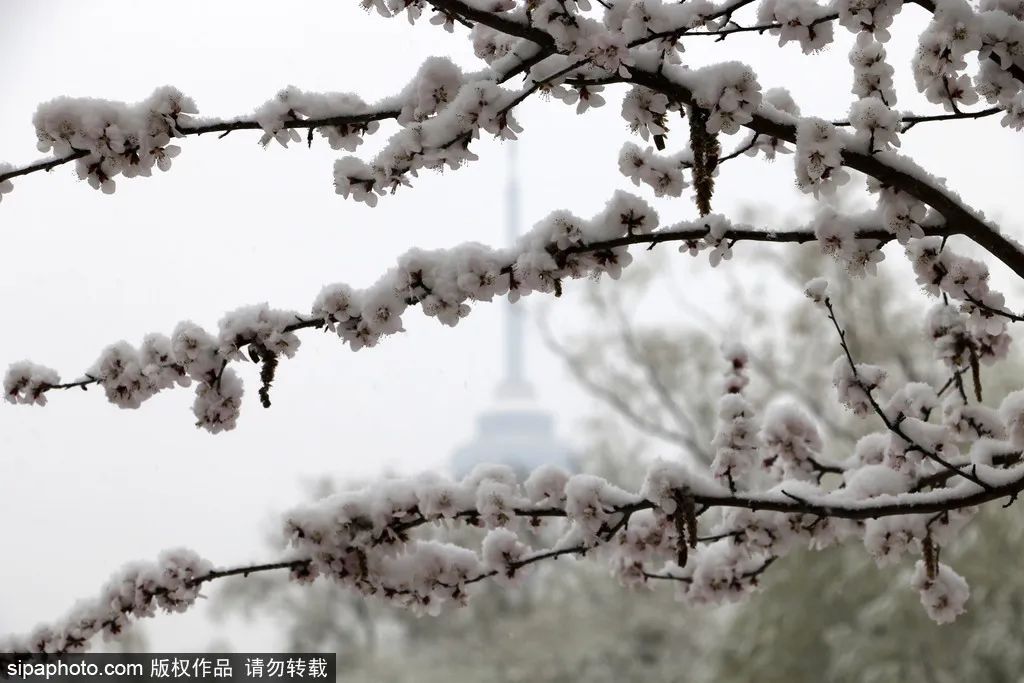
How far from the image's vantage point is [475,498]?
40.3 inches

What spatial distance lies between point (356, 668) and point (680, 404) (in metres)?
1.62

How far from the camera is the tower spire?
Result: 5.17 metres

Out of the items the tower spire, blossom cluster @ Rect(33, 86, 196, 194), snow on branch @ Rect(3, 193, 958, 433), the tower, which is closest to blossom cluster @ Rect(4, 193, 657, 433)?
snow on branch @ Rect(3, 193, 958, 433)

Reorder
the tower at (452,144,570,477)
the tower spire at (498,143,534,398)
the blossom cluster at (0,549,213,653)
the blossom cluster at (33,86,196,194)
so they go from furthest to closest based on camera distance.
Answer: the tower at (452,144,570,477)
the tower spire at (498,143,534,398)
the blossom cluster at (0,549,213,653)
the blossom cluster at (33,86,196,194)

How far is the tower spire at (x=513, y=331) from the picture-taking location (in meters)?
5.17

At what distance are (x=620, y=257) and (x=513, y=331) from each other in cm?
804

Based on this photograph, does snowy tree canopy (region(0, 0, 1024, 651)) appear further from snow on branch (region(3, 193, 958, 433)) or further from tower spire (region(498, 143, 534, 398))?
tower spire (region(498, 143, 534, 398))

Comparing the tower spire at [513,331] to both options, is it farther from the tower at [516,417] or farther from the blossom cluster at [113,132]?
the blossom cluster at [113,132]

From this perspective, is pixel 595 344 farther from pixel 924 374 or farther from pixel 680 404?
pixel 924 374

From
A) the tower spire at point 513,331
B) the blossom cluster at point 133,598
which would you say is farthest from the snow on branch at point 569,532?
the tower spire at point 513,331

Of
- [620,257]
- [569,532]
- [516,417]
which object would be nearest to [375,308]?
[620,257]

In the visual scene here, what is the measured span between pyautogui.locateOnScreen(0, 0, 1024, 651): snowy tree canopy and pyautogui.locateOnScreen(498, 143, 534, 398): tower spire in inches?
75.7

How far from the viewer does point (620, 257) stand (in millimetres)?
866

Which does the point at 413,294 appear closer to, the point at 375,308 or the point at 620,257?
the point at 375,308
